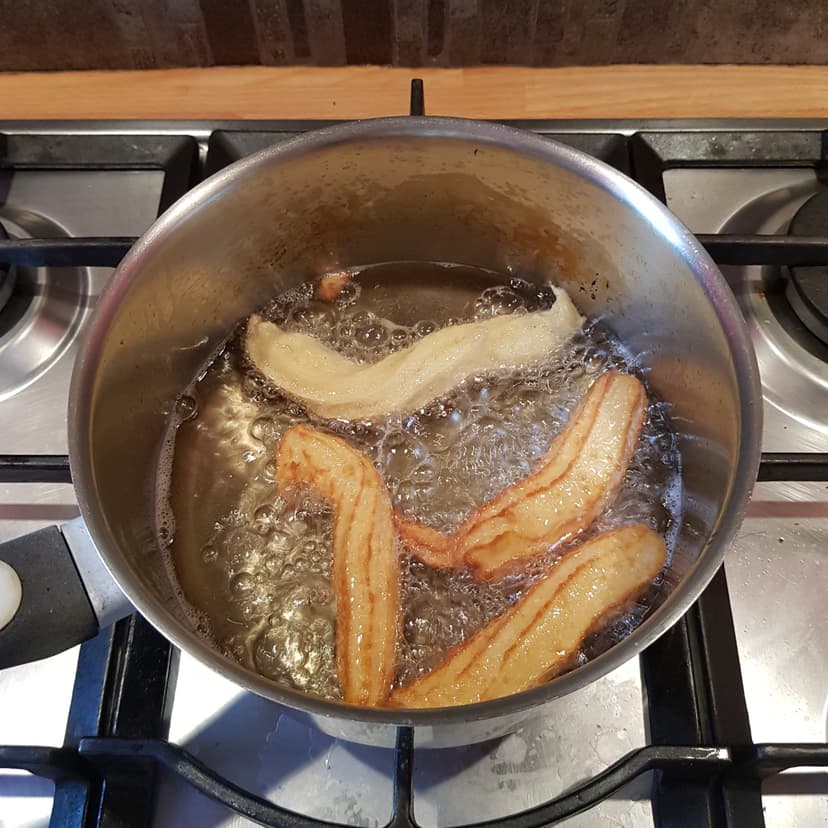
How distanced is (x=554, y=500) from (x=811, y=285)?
0.35 m

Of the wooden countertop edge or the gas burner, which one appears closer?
the gas burner

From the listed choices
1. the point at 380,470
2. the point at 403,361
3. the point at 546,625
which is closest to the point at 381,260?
the point at 403,361

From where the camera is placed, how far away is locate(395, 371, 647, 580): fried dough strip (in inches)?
29.3

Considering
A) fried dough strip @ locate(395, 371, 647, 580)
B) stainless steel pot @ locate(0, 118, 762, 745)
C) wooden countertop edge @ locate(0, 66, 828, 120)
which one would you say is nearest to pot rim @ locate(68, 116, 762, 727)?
stainless steel pot @ locate(0, 118, 762, 745)

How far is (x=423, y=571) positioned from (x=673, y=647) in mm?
227

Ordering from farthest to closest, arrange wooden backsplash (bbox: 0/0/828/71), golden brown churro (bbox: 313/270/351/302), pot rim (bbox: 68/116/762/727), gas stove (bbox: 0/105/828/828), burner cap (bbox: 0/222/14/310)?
1. wooden backsplash (bbox: 0/0/828/71)
2. golden brown churro (bbox: 313/270/351/302)
3. burner cap (bbox: 0/222/14/310)
4. gas stove (bbox: 0/105/828/828)
5. pot rim (bbox: 68/116/762/727)

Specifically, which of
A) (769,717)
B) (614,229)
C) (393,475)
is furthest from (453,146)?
(769,717)

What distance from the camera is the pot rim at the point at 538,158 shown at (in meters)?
0.50

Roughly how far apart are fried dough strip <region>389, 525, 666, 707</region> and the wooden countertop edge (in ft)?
2.06

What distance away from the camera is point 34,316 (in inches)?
34.1

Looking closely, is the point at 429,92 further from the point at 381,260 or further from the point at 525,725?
the point at 525,725

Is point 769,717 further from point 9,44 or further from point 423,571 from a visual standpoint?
point 9,44

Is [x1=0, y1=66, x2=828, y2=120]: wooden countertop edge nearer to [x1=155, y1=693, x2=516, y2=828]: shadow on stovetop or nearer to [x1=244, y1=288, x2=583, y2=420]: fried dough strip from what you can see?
[x1=244, y1=288, x2=583, y2=420]: fried dough strip

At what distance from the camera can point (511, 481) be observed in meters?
0.82
